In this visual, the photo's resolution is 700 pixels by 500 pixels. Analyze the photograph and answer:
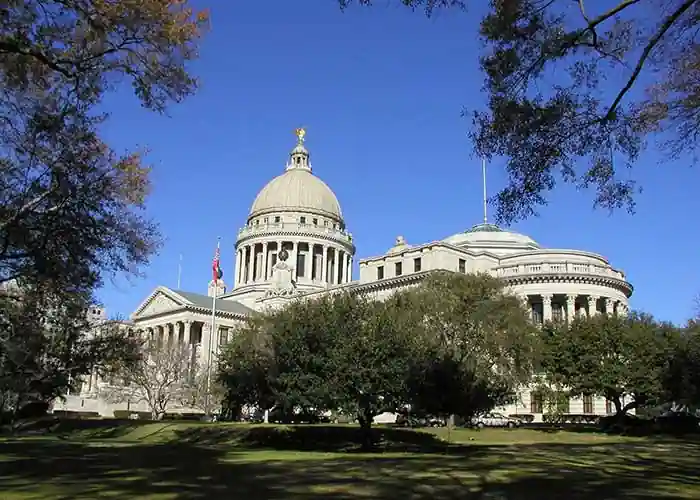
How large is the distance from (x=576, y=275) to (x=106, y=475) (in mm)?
70584

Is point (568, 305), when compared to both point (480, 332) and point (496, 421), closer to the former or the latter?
point (496, 421)

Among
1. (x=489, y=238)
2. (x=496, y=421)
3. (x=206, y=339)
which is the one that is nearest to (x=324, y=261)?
(x=206, y=339)

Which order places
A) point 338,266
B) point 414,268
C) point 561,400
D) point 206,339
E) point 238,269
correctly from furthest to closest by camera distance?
point 338,266 < point 238,269 < point 206,339 < point 414,268 < point 561,400

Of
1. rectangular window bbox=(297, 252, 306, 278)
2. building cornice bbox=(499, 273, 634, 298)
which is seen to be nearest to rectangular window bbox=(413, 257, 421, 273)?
building cornice bbox=(499, 273, 634, 298)

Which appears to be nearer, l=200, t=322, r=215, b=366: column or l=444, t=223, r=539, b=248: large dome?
l=444, t=223, r=539, b=248: large dome

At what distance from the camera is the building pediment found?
11394 cm

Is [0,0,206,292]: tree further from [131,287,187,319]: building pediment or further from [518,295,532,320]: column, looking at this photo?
[131,287,187,319]: building pediment

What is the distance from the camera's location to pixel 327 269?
132 m

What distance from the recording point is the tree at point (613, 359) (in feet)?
175

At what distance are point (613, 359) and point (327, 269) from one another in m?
80.8

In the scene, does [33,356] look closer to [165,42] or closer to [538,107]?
[165,42]

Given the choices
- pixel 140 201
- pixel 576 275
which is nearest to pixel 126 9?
pixel 140 201

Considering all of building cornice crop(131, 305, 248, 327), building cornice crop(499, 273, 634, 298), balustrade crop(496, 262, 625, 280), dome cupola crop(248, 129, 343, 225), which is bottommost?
building cornice crop(131, 305, 248, 327)

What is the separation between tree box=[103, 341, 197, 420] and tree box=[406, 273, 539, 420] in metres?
32.3
